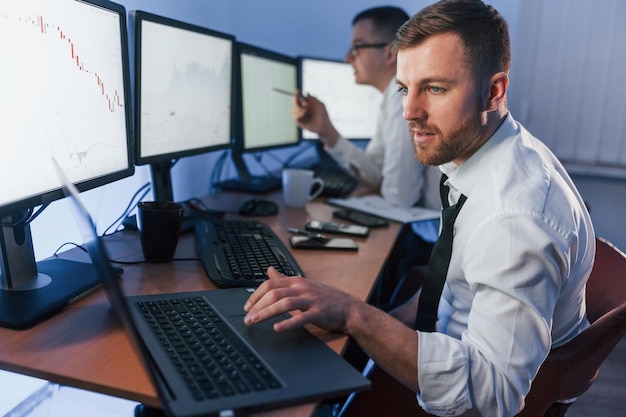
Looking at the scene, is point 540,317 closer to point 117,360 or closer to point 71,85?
point 117,360

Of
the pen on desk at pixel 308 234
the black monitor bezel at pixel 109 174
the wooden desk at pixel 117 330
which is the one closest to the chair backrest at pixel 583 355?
the wooden desk at pixel 117 330

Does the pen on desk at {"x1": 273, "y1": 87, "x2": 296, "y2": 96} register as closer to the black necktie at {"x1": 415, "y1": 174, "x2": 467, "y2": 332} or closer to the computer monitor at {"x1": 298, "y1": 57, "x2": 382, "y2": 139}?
the computer monitor at {"x1": 298, "y1": 57, "x2": 382, "y2": 139}

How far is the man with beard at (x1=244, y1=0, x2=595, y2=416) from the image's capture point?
779 mm

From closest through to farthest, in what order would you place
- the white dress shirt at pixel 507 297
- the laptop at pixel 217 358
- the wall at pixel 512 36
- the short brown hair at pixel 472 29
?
the laptop at pixel 217 358
the white dress shirt at pixel 507 297
the short brown hair at pixel 472 29
the wall at pixel 512 36

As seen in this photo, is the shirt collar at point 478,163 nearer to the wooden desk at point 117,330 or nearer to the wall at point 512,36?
the wooden desk at point 117,330

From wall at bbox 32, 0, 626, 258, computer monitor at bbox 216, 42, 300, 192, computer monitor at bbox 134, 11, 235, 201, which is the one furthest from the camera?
wall at bbox 32, 0, 626, 258

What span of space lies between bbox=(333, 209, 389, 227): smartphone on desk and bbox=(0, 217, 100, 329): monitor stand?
791mm

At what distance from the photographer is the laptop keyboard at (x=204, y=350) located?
63 centimetres

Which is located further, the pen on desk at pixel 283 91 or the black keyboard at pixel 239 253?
the pen on desk at pixel 283 91

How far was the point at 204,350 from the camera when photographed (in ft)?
2.29

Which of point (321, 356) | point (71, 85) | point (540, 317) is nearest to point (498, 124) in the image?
point (540, 317)

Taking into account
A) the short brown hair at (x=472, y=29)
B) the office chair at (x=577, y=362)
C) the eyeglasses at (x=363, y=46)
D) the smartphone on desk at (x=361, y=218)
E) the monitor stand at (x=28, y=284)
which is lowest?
the office chair at (x=577, y=362)

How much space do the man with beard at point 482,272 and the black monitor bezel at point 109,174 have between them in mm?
362

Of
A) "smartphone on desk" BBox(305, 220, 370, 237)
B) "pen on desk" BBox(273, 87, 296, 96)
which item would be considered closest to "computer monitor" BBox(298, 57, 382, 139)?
"pen on desk" BBox(273, 87, 296, 96)
